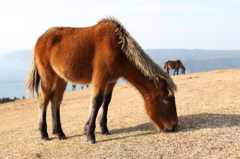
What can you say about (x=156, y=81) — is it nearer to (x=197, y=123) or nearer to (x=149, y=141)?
(x=149, y=141)

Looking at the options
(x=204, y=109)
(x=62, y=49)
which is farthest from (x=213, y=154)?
(x=62, y=49)

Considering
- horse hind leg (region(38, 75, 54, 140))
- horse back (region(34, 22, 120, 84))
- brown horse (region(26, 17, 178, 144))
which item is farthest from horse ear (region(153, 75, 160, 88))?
horse hind leg (region(38, 75, 54, 140))

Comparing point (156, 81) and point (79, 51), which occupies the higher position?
point (79, 51)

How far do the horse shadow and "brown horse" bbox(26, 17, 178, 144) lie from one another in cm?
44

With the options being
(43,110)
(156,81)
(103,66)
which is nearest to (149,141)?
(156,81)

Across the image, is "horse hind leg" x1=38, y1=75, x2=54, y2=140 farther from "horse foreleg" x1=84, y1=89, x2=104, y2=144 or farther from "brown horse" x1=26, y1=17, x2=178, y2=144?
"horse foreleg" x1=84, y1=89, x2=104, y2=144

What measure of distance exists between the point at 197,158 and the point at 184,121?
94.1 inches

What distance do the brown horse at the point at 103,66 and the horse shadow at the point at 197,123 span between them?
1.45ft

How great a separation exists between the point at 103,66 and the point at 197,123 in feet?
8.83

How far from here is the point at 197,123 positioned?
5508 mm

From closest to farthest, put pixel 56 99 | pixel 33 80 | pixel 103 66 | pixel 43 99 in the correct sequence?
pixel 103 66, pixel 43 99, pixel 56 99, pixel 33 80

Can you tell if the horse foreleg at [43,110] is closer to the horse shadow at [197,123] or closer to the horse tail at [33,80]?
the horse tail at [33,80]

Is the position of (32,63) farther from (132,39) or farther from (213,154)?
(213,154)

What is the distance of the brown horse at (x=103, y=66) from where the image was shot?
4926 millimetres
